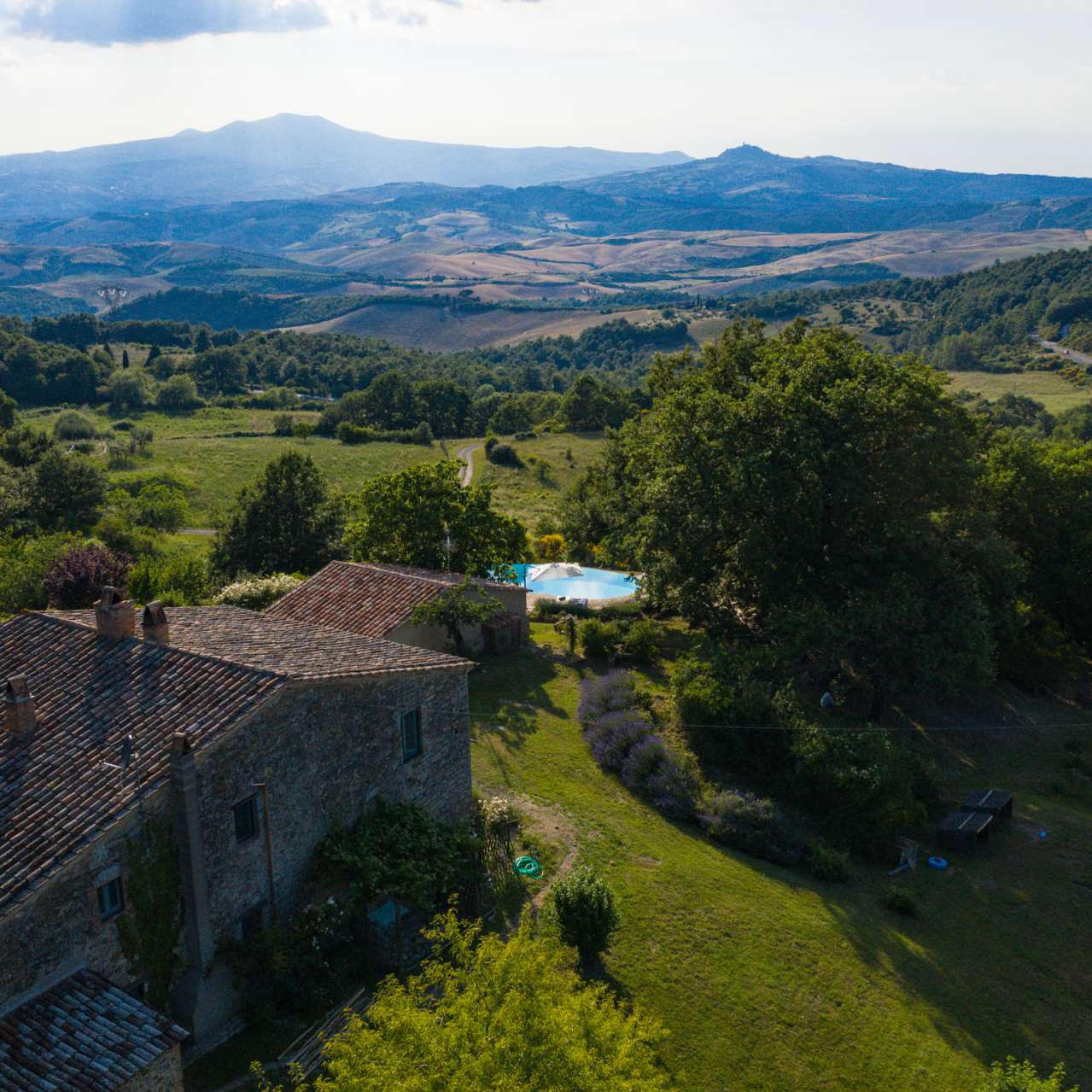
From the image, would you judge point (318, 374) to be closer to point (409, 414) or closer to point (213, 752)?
point (409, 414)

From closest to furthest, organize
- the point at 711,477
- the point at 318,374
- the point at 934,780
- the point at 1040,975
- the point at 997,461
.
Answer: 1. the point at 1040,975
2. the point at 934,780
3. the point at 711,477
4. the point at 997,461
5. the point at 318,374

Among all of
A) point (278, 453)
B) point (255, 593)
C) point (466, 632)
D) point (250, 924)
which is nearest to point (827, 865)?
point (250, 924)

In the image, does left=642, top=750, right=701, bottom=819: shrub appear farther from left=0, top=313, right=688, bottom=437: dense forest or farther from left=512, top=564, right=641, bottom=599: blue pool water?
left=0, top=313, right=688, bottom=437: dense forest

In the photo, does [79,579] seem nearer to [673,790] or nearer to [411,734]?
[411,734]

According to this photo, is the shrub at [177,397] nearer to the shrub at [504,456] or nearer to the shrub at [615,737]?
the shrub at [504,456]

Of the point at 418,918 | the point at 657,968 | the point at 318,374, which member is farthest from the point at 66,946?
the point at 318,374

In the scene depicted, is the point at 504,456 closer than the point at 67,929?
No
